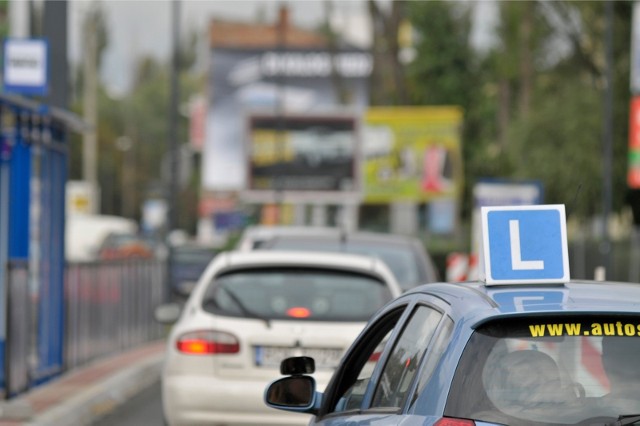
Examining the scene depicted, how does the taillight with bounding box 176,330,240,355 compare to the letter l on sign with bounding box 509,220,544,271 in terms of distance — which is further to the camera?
the taillight with bounding box 176,330,240,355

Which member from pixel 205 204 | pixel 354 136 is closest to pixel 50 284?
pixel 354 136

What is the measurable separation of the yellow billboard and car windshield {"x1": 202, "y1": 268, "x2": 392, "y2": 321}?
163 ft

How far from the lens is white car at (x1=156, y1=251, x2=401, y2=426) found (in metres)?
9.90

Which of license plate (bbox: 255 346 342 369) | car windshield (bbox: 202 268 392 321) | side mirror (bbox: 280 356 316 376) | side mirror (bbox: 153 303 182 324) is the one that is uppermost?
side mirror (bbox: 280 356 316 376)

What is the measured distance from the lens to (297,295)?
10352mm

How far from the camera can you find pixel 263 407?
389 inches

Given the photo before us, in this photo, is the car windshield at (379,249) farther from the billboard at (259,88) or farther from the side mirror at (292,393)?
the billboard at (259,88)

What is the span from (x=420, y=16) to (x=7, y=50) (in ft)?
192

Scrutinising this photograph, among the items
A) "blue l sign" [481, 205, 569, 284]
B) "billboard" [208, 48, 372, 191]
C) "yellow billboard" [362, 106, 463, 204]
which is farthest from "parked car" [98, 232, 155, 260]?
"blue l sign" [481, 205, 569, 284]

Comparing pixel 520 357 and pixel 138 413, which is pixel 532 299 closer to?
pixel 520 357

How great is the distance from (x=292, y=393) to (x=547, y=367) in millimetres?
1585

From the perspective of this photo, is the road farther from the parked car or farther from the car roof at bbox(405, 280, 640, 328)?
the parked car

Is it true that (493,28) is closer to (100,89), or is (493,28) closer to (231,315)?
(231,315)

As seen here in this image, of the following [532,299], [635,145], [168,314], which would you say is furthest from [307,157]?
[532,299]
